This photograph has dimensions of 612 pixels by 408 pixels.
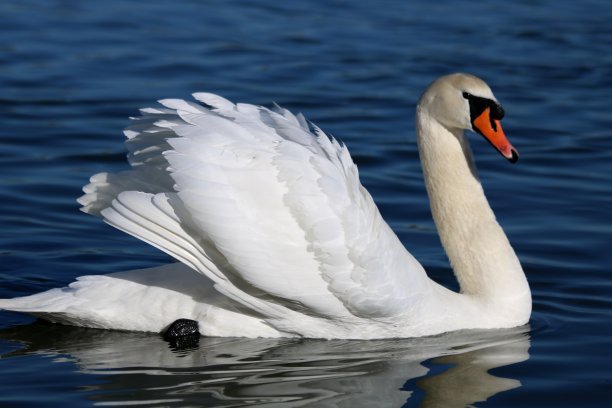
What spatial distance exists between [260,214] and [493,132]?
1.52 metres

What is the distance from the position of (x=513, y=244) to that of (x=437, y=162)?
177 cm

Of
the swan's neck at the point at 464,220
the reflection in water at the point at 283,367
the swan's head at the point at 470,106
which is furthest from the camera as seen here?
the swan's neck at the point at 464,220

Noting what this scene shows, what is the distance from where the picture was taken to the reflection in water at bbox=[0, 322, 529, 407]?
655cm

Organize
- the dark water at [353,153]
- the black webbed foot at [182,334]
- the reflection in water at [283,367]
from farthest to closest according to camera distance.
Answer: the black webbed foot at [182,334], the dark water at [353,153], the reflection in water at [283,367]

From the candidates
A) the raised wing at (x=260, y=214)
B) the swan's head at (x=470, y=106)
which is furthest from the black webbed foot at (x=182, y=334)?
the swan's head at (x=470, y=106)

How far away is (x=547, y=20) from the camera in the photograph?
17703mm

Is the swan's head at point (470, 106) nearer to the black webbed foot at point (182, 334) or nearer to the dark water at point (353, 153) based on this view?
the dark water at point (353, 153)

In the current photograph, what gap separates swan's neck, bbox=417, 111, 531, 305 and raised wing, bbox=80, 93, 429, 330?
2.59ft

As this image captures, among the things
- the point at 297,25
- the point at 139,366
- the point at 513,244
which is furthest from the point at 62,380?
the point at 297,25

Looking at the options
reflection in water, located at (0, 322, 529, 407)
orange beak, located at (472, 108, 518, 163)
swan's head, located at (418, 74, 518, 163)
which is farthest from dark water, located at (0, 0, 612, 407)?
swan's head, located at (418, 74, 518, 163)

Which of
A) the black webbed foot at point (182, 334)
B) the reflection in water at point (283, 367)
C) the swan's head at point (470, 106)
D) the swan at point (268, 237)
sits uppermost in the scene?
the swan's head at point (470, 106)

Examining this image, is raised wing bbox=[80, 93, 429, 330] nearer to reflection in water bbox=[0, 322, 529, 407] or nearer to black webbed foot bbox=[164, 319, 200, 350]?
reflection in water bbox=[0, 322, 529, 407]

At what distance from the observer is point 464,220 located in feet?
26.3

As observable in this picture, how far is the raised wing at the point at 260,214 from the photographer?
695 cm
